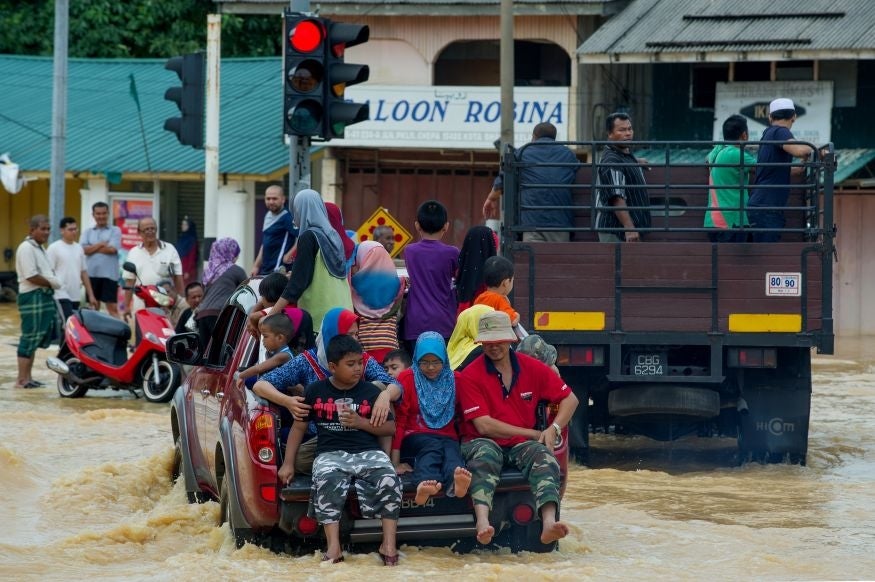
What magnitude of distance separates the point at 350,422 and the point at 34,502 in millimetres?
3690

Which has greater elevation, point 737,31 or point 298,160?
point 737,31

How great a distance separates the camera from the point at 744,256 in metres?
10.8

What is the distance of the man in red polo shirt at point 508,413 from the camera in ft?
24.7

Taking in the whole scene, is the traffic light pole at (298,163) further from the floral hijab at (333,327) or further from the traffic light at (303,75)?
the floral hijab at (333,327)

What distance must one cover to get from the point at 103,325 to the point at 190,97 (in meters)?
2.44

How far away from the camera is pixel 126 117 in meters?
29.7

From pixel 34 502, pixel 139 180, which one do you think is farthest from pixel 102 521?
pixel 139 180

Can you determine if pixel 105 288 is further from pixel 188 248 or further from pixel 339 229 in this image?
pixel 339 229

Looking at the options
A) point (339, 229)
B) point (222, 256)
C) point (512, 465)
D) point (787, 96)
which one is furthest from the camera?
point (787, 96)

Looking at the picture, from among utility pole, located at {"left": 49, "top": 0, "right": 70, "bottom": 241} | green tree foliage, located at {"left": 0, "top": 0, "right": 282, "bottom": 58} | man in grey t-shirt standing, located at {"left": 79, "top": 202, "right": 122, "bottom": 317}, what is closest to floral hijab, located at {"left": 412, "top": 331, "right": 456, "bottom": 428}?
man in grey t-shirt standing, located at {"left": 79, "top": 202, "right": 122, "bottom": 317}

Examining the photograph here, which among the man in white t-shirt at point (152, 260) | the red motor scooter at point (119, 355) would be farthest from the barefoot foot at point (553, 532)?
the man in white t-shirt at point (152, 260)

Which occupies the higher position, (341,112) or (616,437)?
(341,112)

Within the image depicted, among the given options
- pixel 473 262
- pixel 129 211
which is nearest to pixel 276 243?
pixel 473 262

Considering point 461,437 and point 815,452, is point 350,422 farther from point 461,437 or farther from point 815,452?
point 815,452
